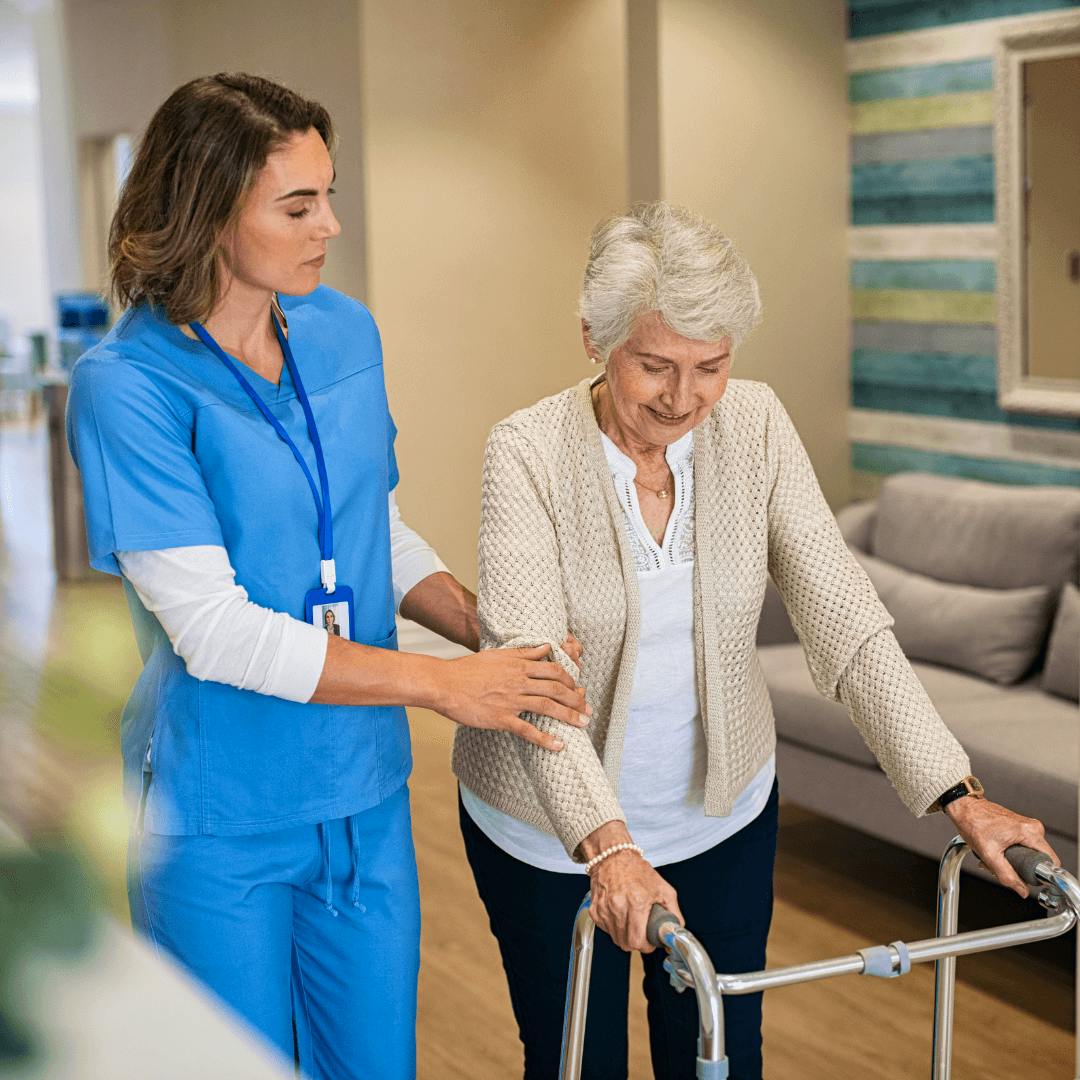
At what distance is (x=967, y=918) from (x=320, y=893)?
218 cm

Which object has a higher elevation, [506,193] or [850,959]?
[506,193]

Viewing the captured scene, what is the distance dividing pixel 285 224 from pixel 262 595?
0.35 meters

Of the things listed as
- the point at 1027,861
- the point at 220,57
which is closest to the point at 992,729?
the point at 1027,861

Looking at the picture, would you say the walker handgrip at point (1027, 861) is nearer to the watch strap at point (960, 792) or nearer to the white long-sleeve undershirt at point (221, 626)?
the watch strap at point (960, 792)

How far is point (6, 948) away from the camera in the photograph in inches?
14.6

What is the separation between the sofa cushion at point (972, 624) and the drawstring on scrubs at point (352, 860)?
7.56ft

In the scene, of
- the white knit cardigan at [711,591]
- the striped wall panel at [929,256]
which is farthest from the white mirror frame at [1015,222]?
the white knit cardigan at [711,591]

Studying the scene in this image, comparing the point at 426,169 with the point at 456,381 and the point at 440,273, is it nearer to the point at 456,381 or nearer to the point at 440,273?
the point at 440,273

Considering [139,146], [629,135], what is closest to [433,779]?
[629,135]

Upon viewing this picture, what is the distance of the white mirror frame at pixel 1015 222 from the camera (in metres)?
4.04

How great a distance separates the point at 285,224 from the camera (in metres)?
1.41

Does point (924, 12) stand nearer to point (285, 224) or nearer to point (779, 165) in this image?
point (779, 165)

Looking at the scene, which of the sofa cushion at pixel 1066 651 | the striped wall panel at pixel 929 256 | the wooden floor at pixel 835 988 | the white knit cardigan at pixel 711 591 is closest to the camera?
the white knit cardigan at pixel 711 591

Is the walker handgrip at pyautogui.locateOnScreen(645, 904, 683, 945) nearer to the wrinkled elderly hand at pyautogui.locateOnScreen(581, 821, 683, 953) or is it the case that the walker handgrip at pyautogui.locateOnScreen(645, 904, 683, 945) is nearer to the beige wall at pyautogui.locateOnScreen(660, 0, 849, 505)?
the wrinkled elderly hand at pyautogui.locateOnScreen(581, 821, 683, 953)
